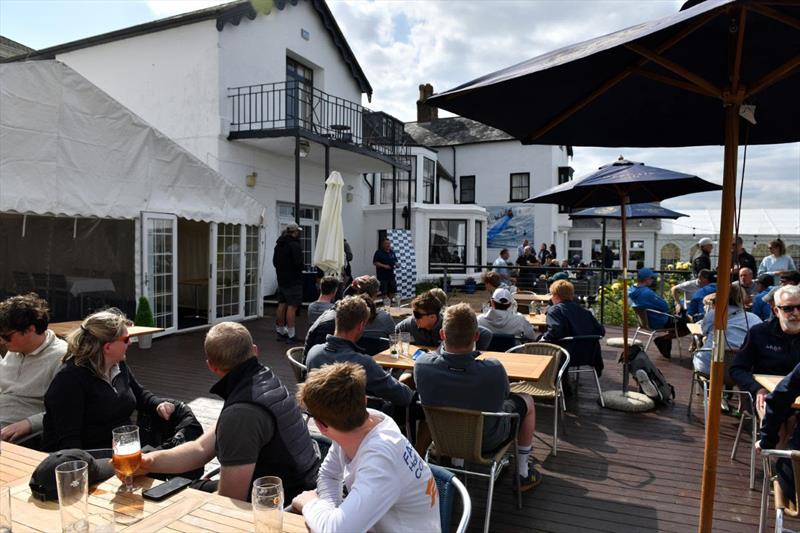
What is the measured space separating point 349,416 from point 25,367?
2373 mm

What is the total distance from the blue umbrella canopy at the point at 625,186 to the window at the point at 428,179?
1518 cm

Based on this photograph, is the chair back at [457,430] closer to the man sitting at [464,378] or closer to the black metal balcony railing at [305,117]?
the man sitting at [464,378]

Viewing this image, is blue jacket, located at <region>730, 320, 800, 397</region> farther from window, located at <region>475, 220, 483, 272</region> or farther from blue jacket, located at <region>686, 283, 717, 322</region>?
window, located at <region>475, 220, 483, 272</region>

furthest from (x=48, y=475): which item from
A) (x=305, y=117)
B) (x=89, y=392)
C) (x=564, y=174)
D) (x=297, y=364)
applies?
(x=564, y=174)

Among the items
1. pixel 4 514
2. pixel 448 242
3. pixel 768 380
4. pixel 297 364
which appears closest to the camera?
pixel 4 514

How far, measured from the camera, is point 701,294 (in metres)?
7.08

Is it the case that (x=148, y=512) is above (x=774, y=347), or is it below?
below

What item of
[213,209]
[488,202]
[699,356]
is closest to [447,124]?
[488,202]

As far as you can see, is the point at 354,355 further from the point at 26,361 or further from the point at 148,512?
the point at 26,361

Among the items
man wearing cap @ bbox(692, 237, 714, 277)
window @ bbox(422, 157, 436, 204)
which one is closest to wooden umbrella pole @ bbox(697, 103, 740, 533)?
man wearing cap @ bbox(692, 237, 714, 277)

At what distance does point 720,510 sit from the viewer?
3283mm

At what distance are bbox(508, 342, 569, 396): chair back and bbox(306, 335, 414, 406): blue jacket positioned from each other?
1.40m

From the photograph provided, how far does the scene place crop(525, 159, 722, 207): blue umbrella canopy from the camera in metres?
5.13

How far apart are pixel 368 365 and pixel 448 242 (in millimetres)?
15917
